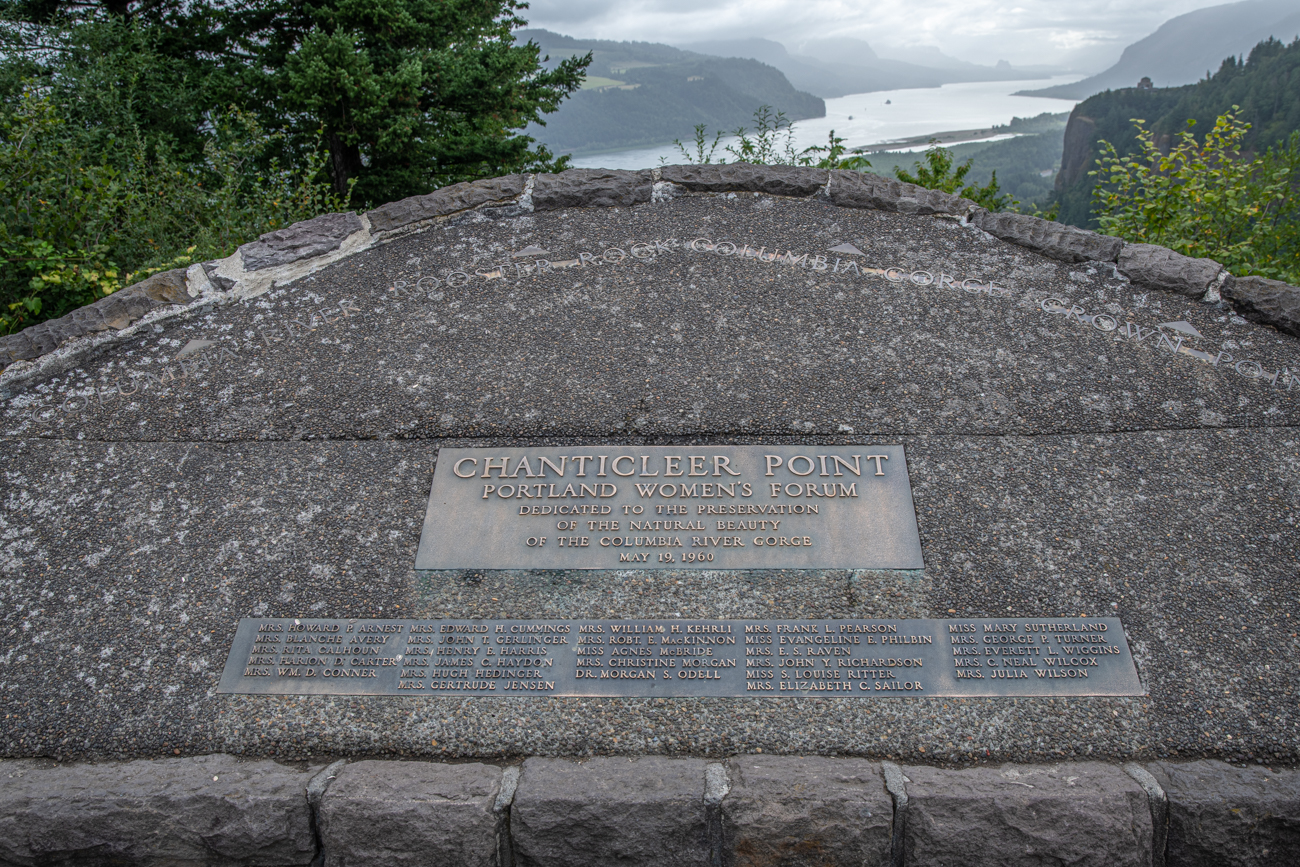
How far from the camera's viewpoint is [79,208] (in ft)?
16.5

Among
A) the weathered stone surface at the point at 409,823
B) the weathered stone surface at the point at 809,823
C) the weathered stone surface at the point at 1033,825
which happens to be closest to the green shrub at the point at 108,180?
the weathered stone surface at the point at 409,823

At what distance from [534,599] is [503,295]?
183 cm

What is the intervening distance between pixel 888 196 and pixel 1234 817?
337 cm

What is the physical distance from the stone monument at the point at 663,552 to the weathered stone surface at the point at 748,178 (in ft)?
1.02

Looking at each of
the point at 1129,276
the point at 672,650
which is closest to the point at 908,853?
the point at 672,650

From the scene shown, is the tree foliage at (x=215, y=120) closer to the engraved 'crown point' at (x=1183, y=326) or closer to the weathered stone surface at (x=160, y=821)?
the weathered stone surface at (x=160, y=821)

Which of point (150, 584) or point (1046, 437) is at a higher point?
point (1046, 437)

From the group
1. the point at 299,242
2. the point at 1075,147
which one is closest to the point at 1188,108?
the point at 1075,147

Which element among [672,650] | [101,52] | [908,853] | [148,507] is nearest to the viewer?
[908,853]

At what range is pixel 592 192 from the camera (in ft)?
14.5

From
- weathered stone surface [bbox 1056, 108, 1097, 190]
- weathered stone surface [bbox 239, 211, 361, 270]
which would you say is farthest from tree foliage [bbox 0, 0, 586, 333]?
weathered stone surface [bbox 1056, 108, 1097, 190]

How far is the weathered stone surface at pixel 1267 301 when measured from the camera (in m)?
3.52

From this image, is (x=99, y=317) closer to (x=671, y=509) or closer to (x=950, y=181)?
(x=671, y=509)

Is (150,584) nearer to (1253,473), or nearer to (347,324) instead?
(347,324)
